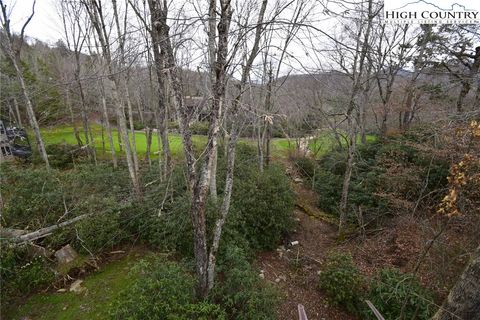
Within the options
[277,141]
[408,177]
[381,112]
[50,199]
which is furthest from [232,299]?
[277,141]

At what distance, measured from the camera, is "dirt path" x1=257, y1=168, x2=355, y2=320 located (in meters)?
4.45

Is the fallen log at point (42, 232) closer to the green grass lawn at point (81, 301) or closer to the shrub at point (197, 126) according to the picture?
the green grass lawn at point (81, 301)

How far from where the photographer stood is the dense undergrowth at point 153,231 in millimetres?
2922

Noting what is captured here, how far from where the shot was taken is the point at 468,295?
2588 millimetres

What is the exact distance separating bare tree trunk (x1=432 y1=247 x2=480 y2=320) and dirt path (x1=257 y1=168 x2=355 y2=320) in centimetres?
210

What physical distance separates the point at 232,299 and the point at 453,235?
4100 mm

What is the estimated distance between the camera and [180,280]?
2.98m

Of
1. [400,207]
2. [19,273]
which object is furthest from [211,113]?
[400,207]

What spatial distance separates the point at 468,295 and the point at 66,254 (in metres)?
6.22

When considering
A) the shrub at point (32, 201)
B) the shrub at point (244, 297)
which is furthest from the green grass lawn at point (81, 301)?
the shrub at point (244, 297)

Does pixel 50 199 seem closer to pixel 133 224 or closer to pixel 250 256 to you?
pixel 133 224

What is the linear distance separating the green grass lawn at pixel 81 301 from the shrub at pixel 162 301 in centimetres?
106

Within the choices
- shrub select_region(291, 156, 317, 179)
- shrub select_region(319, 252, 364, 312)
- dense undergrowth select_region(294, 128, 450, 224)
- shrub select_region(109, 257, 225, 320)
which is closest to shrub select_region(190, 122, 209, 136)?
shrub select_region(109, 257, 225, 320)

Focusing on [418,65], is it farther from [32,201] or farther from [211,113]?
[32,201]
